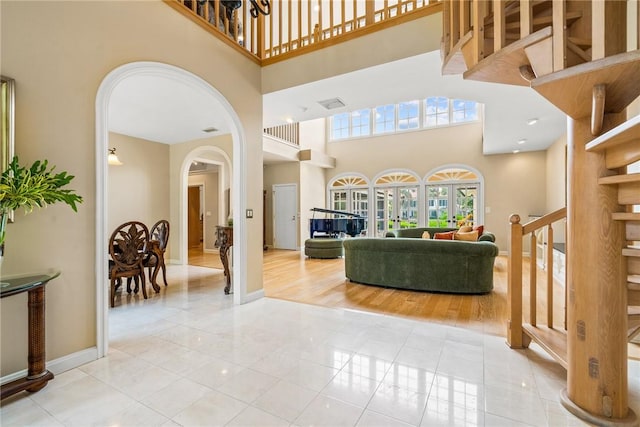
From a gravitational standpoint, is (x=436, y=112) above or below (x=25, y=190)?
above

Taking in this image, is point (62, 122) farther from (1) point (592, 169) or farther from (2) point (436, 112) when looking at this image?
(2) point (436, 112)

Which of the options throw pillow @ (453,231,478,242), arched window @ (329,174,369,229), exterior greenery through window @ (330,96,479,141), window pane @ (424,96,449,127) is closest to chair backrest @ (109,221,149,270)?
throw pillow @ (453,231,478,242)

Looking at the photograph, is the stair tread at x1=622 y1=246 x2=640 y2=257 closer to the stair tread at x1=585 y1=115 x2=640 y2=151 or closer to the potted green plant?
the stair tread at x1=585 y1=115 x2=640 y2=151

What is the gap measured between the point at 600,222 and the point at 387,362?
154 centimetres

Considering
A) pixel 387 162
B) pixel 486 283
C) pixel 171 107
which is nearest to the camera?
pixel 486 283

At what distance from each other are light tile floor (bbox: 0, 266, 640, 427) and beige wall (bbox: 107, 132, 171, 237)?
11.5ft

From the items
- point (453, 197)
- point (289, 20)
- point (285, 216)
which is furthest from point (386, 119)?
point (289, 20)

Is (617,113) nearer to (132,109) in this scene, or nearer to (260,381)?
(260,381)

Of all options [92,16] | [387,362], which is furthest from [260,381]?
[92,16]

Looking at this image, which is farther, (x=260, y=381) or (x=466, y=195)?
(x=466, y=195)

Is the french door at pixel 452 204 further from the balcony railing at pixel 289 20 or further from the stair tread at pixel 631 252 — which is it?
the stair tread at pixel 631 252

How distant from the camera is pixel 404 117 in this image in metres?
9.17

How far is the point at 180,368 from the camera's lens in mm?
2049

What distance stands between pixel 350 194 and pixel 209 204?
447cm
